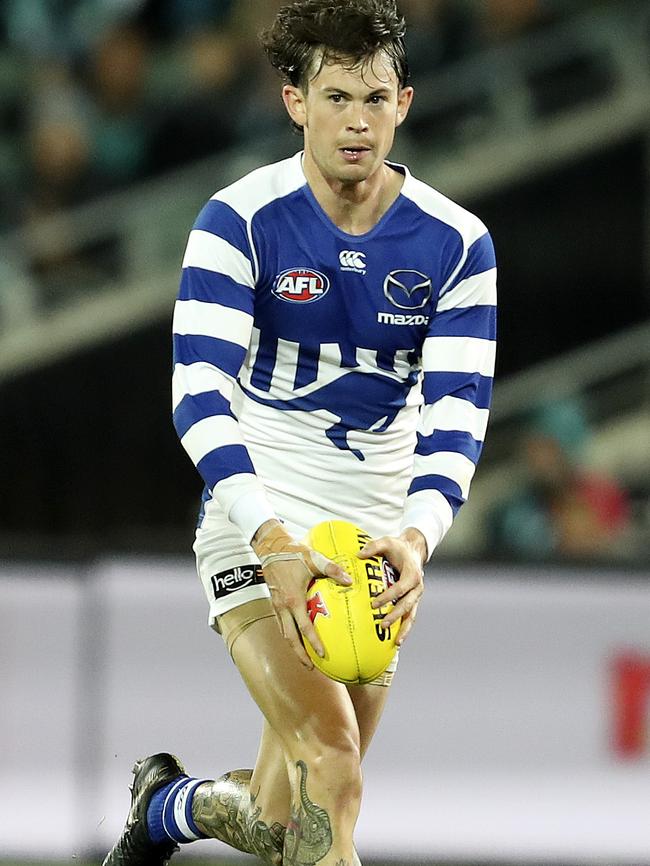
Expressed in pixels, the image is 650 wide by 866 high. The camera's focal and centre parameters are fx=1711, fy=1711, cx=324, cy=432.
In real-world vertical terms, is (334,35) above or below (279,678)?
above

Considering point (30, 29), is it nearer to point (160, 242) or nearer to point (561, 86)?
point (160, 242)

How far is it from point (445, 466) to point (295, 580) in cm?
52

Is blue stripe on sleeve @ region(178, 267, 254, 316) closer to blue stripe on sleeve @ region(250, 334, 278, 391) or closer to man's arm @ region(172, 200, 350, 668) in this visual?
man's arm @ region(172, 200, 350, 668)

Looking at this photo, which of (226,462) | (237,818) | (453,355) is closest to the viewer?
(226,462)

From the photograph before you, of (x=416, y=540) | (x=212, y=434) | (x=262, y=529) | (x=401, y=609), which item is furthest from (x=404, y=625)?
(x=212, y=434)

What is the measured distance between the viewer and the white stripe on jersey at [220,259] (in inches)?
147

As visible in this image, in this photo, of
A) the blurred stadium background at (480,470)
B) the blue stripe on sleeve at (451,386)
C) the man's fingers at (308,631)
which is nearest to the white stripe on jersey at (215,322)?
the blue stripe on sleeve at (451,386)

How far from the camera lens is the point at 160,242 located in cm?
843

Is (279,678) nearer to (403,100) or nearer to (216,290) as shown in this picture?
(216,290)

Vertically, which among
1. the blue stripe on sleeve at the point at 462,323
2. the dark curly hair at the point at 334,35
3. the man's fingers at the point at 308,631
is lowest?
the man's fingers at the point at 308,631

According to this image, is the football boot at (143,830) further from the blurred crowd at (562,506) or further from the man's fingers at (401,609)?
the blurred crowd at (562,506)

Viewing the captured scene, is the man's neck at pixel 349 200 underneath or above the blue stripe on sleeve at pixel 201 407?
above

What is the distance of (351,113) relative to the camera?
3.63 m

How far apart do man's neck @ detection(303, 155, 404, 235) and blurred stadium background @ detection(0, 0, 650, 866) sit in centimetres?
285
